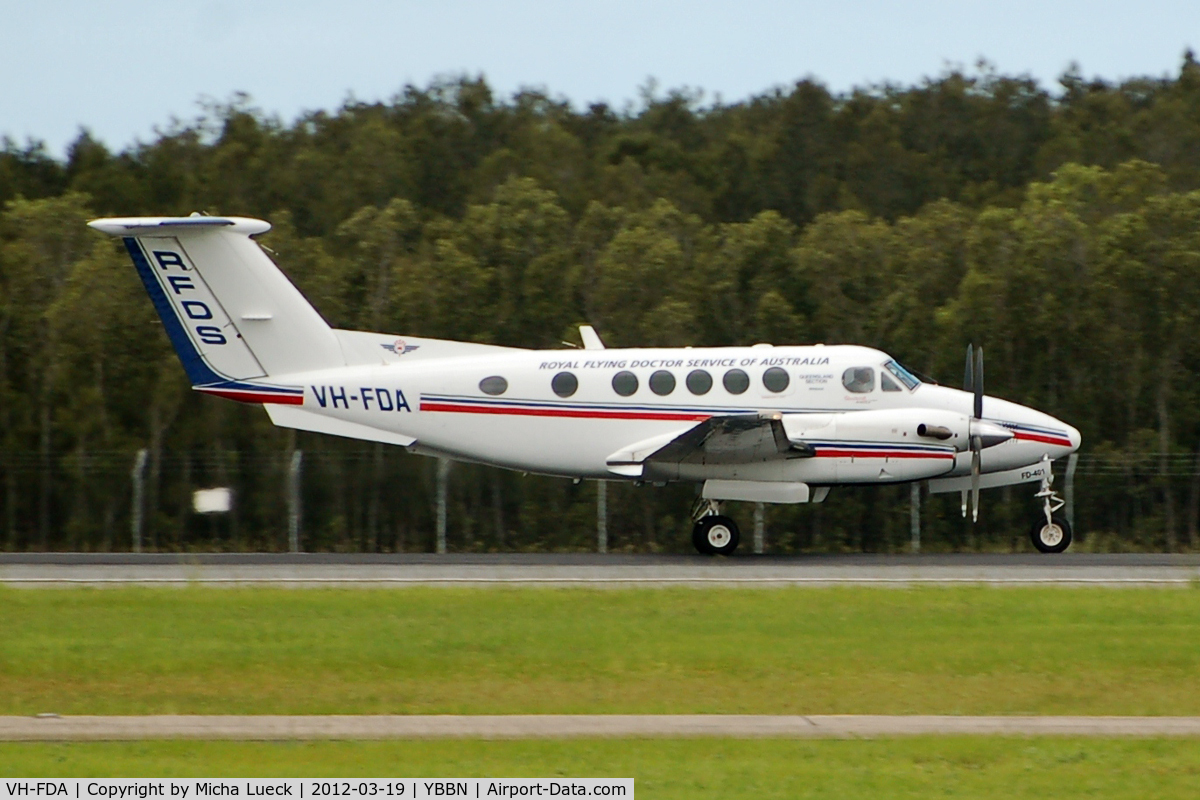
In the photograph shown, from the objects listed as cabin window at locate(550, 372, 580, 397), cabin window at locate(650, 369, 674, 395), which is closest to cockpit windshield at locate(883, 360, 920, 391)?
cabin window at locate(650, 369, 674, 395)

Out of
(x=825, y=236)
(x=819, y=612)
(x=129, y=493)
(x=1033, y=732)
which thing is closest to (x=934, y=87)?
(x=825, y=236)

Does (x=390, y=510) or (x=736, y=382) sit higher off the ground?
(x=736, y=382)

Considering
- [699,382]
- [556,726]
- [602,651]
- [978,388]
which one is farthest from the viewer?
[699,382]

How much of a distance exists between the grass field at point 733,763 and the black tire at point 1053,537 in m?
11.8

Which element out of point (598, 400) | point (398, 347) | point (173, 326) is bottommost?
point (598, 400)

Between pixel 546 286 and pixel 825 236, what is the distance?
609cm

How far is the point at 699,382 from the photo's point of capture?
20.5 metres

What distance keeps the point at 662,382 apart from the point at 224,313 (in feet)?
20.5

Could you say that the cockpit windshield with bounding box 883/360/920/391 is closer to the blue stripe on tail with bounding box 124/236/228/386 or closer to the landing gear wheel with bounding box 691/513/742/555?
the landing gear wheel with bounding box 691/513/742/555

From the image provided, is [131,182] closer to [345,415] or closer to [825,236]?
[825,236]

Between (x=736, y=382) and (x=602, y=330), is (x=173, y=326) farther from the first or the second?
(x=602, y=330)

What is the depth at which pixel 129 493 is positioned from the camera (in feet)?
78.9

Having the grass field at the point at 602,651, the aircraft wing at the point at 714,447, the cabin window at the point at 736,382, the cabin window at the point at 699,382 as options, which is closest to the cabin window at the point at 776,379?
the cabin window at the point at 736,382

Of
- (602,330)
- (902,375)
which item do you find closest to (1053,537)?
(902,375)
